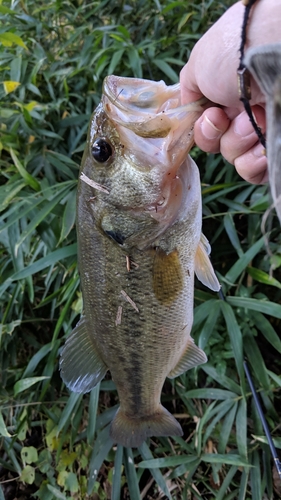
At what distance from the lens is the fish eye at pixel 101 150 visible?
1.11 metres

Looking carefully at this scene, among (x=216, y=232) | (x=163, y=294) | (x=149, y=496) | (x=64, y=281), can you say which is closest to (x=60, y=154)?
(x=64, y=281)

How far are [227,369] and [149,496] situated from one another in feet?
2.91

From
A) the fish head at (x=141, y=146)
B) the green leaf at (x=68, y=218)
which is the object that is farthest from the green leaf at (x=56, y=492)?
the fish head at (x=141, y=146)

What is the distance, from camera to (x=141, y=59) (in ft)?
8.25

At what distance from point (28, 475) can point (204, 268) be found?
171 cm

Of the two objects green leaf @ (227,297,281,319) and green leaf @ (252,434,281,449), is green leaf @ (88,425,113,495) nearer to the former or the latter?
green leaf @ (252,434,281,449)

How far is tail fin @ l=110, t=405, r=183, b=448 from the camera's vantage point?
156 cm

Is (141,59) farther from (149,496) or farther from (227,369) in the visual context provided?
(149,496)

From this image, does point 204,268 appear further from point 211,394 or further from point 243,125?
point 211,394

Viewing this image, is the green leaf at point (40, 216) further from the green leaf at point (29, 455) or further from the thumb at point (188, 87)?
the green leaf at point (29, 455)

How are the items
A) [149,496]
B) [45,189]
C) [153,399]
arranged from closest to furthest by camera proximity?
[153,399] → [45,189] → [149,496]

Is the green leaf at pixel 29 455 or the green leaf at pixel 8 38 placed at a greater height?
the green leaf at pixel 8 38

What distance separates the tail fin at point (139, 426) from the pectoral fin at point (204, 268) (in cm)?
61

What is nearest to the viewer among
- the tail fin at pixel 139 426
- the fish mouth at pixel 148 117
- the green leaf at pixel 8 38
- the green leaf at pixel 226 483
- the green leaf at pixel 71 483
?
the fish mouth at pixel 148 117
